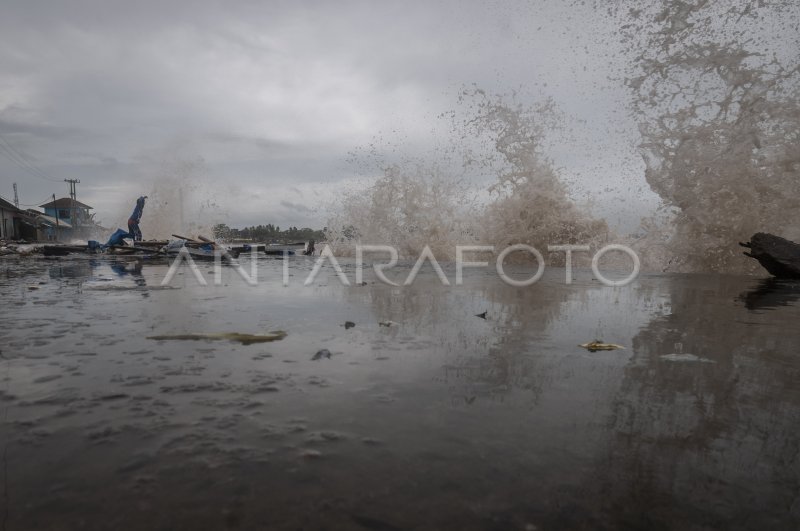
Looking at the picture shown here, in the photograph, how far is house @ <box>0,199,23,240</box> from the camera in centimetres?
3284

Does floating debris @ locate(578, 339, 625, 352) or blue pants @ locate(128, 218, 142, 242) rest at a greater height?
blue pants @ locate(128, 218, 142, 242)

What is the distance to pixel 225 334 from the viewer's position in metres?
3.40

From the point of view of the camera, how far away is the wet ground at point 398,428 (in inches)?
47.7

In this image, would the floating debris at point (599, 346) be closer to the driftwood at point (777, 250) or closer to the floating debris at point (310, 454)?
the floating debris at point (310, 454)

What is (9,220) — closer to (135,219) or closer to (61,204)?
(61,204)

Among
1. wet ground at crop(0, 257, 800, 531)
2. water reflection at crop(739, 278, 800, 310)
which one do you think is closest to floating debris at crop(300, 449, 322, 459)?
wet ground at crop(0, 257, 800, 531)

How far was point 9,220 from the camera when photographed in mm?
34781

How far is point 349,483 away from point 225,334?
239cm

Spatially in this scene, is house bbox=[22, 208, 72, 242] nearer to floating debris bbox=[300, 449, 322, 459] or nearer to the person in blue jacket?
the person in blue jacket

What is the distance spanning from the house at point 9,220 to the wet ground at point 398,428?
39.2 m

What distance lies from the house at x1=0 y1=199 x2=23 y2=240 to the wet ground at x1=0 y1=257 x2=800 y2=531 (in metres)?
39.2

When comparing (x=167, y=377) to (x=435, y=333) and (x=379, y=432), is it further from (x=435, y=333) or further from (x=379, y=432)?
(x=435, y=333)

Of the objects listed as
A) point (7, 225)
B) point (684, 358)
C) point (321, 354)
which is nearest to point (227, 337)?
point (321, 354)

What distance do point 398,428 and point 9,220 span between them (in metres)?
→ 45.4
